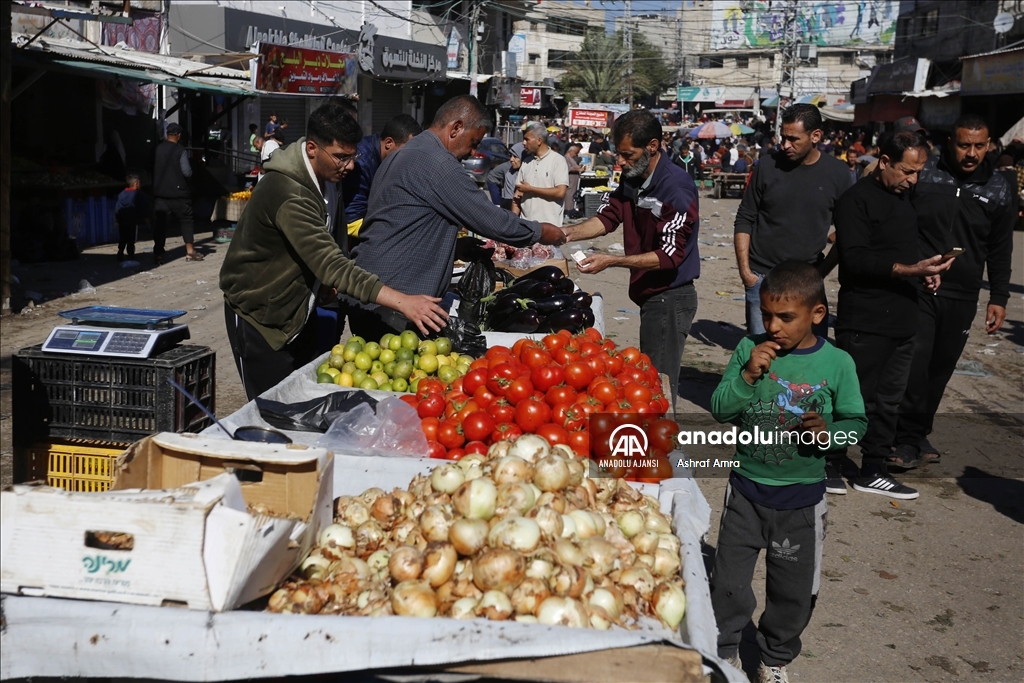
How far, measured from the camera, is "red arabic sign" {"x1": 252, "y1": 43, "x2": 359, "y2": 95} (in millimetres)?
20156

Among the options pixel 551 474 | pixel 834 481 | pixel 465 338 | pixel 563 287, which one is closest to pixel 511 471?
pixel 551 474

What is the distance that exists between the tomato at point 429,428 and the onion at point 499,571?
1385 mm

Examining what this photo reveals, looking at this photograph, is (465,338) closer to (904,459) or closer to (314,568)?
(314,568)

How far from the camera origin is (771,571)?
11.7 ft

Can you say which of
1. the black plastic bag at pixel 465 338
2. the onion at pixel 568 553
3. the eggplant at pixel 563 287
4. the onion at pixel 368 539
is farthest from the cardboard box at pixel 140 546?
the eggplant at pixel 563 287

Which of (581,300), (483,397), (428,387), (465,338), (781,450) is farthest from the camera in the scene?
(581,300)

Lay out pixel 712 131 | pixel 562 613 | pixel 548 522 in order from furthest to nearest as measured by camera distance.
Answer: pixel 712 131
pixel 548 522
pixel 562 613

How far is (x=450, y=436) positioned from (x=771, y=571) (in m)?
1.42

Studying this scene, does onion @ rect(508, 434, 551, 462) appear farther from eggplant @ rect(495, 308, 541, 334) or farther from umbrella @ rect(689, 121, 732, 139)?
umbrella @ rect(689, 121, 732, 139)

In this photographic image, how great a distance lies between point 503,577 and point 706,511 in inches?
49.5

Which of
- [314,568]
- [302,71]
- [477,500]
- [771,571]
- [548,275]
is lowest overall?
[771,571]

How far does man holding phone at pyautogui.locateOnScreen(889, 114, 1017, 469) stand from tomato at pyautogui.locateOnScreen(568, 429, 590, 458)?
3.34 m

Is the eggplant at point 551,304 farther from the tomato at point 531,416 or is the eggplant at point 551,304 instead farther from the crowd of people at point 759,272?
the tomato at point 531,416

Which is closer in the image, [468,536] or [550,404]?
[468,536]
